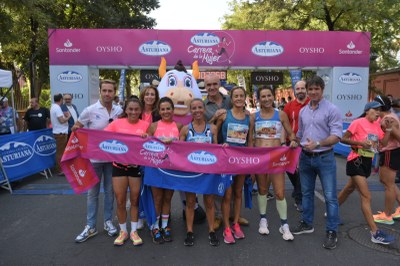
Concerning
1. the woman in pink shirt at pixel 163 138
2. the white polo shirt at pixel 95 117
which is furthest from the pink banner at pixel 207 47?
the woman in pink shirt at pixel 163 138

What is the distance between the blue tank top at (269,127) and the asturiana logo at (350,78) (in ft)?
26.0

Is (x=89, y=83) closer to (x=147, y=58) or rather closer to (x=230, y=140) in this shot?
(x=147, y=58)

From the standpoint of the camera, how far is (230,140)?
4113 millimetres

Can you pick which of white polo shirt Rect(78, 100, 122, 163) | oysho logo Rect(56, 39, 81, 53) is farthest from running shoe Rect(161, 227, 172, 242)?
oysho logo Rect(56, 39, 81, 53)

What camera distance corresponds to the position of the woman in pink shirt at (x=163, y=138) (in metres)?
3.94

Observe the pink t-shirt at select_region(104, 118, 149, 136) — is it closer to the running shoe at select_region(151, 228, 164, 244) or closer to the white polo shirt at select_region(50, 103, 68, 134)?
the running shoe at select_region(151, 228, 164, 244)

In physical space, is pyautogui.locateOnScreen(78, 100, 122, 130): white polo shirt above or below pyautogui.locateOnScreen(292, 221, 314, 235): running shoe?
above

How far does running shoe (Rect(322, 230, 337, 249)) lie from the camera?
389 centimetres

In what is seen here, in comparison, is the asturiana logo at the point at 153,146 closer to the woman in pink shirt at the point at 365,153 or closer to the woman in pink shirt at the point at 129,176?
the woman in pink shirt at the point at 129,176

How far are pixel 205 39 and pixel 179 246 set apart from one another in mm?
7848

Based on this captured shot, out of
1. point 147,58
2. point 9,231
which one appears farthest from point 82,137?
point 147,58

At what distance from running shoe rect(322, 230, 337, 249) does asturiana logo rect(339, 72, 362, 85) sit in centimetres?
817

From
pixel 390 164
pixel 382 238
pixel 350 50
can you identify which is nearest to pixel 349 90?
pixel 350 50

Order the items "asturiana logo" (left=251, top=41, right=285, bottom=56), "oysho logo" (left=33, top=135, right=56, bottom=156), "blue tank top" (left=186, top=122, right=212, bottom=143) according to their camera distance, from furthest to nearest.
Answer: "asturiana logo" (left=251, top=41, right=285, bottom=56) → "oysho logo" (left=33, top=135, right=56, bottom=156) → "blue tank top" (left=186, top=122, right=212, bottom=143)
